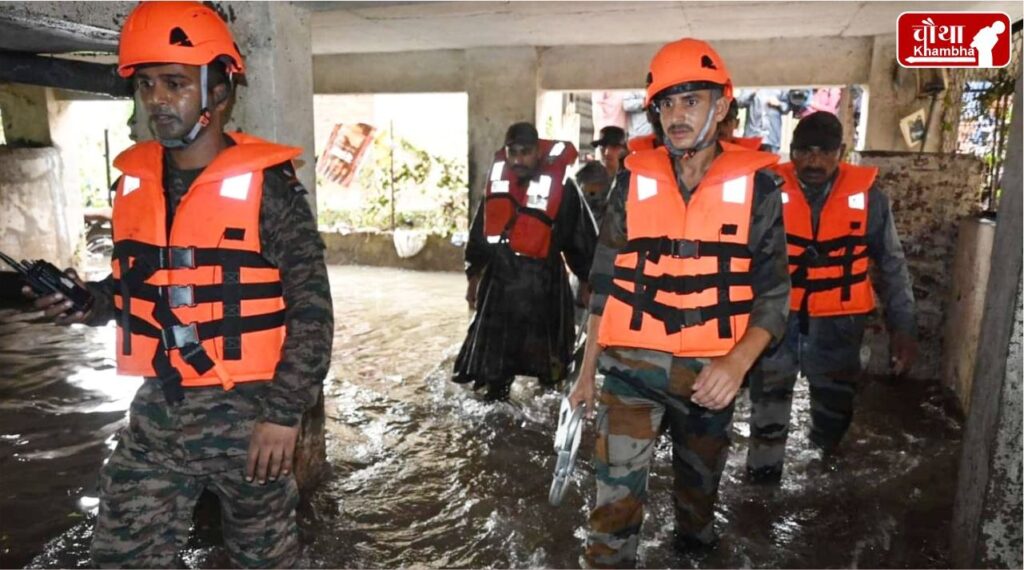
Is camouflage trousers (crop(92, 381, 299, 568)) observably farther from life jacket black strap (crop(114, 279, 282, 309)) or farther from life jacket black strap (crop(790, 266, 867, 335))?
life jacket black strap (crop(790, 266, 867, 335))

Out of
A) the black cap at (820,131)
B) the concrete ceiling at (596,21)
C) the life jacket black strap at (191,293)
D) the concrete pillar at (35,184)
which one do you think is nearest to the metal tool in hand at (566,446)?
the life jacket black strap at (191,293)

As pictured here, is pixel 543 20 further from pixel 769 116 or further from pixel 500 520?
pixel 769 116

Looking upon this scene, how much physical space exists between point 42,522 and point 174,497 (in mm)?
1819

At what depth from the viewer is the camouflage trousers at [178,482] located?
219 cm

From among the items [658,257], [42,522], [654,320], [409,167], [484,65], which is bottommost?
[42,522]

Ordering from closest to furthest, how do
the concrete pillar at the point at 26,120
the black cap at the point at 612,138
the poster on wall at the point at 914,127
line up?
1. the black cap at the point at 612,138
2. the poster on wall at the point at 914,127
3. the concrete pillar at the point at 26,120

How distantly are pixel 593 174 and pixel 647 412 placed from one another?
3853 mm

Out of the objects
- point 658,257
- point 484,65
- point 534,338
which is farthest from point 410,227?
point 658,257

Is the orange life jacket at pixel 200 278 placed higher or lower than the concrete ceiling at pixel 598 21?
lower

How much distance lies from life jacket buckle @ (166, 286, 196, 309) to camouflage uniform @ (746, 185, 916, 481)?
113 inches

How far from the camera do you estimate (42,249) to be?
377 inches

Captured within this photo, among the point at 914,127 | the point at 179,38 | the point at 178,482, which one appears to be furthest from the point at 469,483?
the point at 914,127

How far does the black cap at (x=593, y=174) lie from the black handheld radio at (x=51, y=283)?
463 cm

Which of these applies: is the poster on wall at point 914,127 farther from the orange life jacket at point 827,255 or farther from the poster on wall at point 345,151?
the poster on wall at point 345,151
